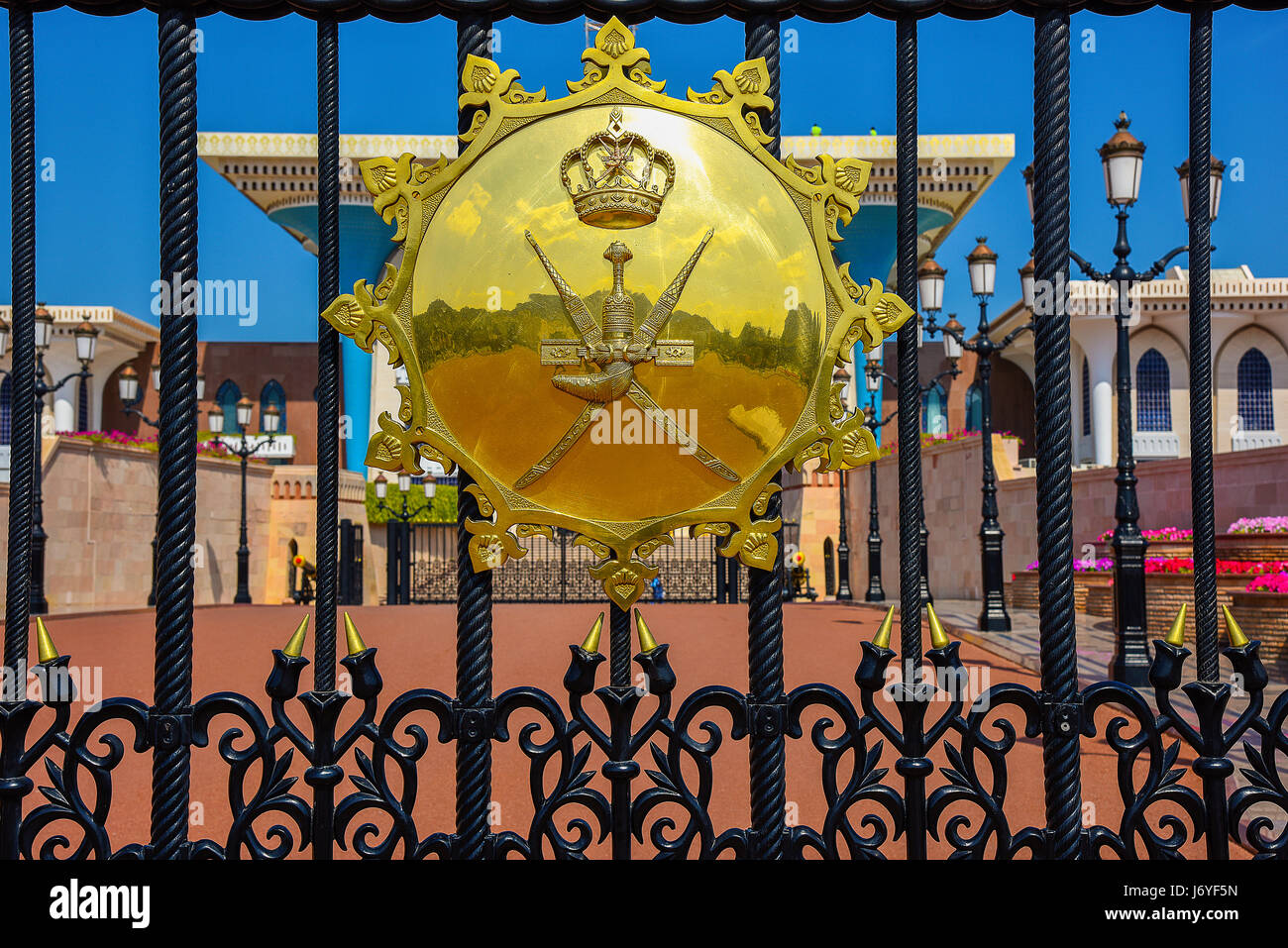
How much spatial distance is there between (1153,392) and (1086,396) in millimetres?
2504

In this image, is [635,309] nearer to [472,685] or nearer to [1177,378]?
[472,685]

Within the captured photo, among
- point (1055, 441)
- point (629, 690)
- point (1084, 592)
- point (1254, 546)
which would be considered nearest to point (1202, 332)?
point (1055, 441)

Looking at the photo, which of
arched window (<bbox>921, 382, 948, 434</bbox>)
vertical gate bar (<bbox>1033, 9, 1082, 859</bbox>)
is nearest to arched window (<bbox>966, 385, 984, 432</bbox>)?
arched window (<bbox>921, 382, 948, 434</bbox>)

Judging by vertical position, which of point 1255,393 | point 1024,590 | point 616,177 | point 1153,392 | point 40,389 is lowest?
point 1024,590

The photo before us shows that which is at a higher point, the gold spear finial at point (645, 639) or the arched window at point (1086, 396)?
the arched window at point (1086, 396)

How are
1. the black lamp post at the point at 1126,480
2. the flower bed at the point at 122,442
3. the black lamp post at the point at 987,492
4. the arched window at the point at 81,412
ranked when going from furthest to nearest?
the arched window at the point at 81,412 < the flower bed at the point at 122,442 < the black lamp post at the point at 987,492 < the black lamp post at the point at 1126,480

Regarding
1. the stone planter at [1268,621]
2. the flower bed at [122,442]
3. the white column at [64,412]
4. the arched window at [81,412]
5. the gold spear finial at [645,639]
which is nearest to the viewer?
the gold spear finial at [645,639]

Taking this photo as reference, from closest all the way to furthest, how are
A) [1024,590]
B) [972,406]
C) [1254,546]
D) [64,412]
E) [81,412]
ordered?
Answer: [1254,546] < [1024,590] < [64,412] < [81,412] < [972,406]

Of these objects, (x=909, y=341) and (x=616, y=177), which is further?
(x=909, y=341)

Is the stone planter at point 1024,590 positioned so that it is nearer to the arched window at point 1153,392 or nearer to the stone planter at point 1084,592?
the stone planter at point 1084,592

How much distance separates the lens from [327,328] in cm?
236

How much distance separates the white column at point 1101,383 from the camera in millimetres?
34312

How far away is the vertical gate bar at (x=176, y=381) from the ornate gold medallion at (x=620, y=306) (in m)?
0.44

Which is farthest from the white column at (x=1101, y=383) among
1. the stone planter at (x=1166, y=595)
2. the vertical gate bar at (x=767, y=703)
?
the vertical gate bar at (x=767, y=703)
